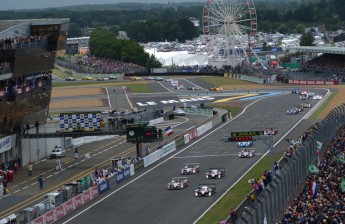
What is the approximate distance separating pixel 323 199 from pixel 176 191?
20.2 m

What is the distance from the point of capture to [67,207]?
5694 cm

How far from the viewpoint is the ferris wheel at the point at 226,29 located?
189250 millimetres

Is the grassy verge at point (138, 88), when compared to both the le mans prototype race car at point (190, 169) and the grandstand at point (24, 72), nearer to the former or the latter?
the grandstand at point (24, 72)

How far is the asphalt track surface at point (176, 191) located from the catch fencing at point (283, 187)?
5.85m

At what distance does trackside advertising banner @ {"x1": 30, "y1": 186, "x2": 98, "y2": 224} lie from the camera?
173 feet

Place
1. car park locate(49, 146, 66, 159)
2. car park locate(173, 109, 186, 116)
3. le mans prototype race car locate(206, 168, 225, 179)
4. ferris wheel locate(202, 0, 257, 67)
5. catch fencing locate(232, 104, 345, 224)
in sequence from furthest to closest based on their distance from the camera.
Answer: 1. ferris wheel locate(202, 0, 257, 67)
2. car park locate(173, 109, 186, 116)
3. car park locate(49, 146, 66, 159)
4. le mans prototype race car locate(206, 168, 225, 179)
5. catch fencing locate(232, 104, 345, 224)

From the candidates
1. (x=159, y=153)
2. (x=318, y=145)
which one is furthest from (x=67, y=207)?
(x=159, y=153)

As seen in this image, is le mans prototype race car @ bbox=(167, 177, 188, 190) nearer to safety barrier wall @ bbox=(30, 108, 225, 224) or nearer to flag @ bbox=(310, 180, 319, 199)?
safety barrier wall @ bbox=(30, 108, 225, 224)

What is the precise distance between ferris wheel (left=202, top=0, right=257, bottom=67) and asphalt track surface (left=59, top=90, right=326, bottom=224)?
87.0 m

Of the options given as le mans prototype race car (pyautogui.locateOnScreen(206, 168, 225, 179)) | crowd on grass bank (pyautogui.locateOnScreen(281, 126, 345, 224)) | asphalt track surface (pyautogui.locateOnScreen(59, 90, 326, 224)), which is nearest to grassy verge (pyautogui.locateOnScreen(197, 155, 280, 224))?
asphalt track surface (pyautogui.locateOnScreen(59, 90, 326, 224))

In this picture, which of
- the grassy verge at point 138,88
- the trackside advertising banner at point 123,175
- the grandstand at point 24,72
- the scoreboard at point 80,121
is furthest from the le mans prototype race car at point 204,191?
the grassy verge at point 138,88

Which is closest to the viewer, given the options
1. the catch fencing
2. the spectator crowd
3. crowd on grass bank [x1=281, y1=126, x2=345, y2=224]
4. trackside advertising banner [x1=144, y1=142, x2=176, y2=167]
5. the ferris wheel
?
crowd on grass bank [x1=281, y1=126, x2=345, y2=224]

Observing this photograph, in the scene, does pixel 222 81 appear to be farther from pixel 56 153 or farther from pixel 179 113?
pixel 56 153

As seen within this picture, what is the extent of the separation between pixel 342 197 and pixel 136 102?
298 ft
